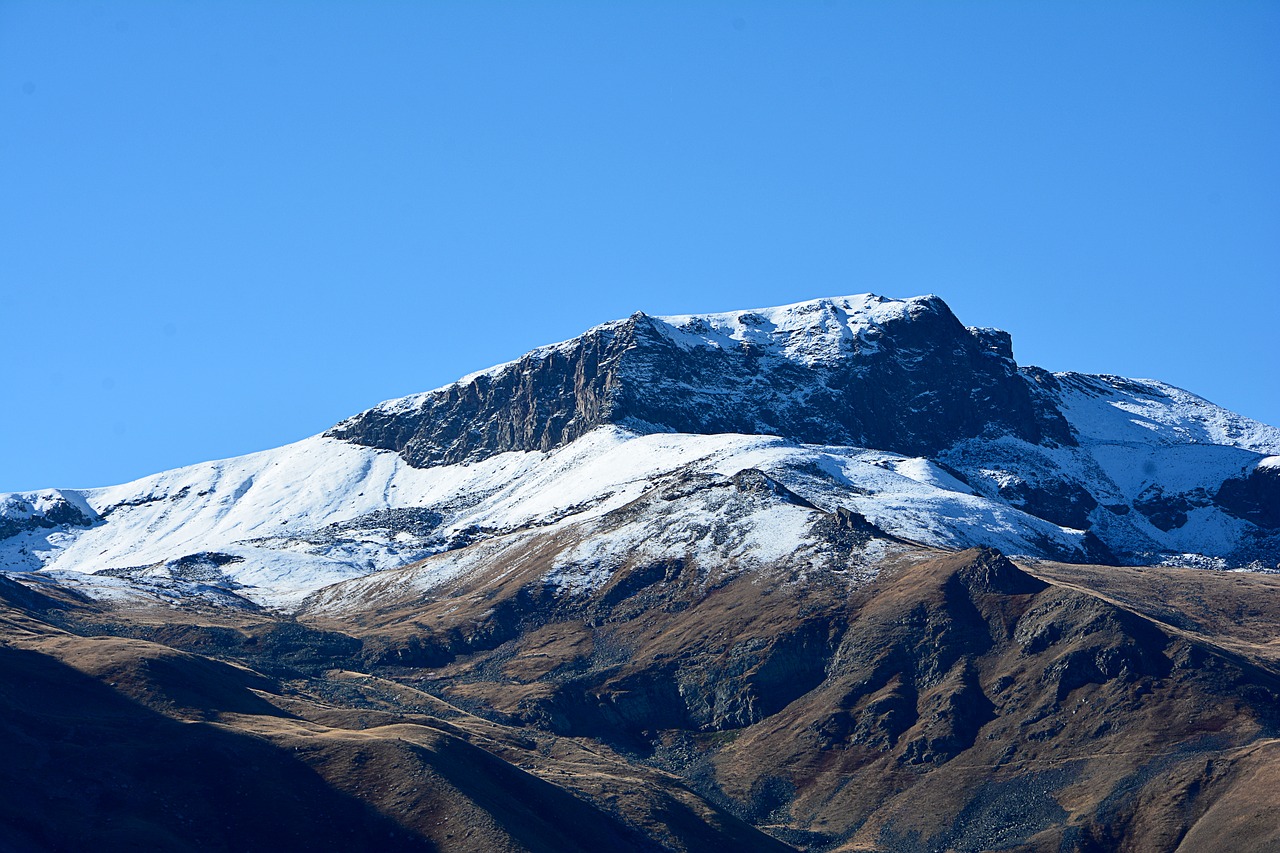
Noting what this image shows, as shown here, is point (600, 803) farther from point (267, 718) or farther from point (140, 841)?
point (140, 841)

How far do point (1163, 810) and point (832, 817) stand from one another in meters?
42.7

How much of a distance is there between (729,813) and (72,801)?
7943cm

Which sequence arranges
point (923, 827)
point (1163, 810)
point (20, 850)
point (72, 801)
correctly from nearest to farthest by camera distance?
point (20, 850) < point (72, 801) < point (1163, 810) < point (923, 827)

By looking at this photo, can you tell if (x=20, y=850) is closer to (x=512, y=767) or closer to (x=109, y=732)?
(x=109, y=732)

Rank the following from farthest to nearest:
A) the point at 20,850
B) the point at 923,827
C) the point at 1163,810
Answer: the point at 923,827
the point at 1163,810
the point at 20,850

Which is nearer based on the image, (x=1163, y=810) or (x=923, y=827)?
(x=1163, y=810)

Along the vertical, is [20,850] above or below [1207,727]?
below

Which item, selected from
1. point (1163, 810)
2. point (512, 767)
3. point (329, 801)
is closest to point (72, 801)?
point (329, 801)

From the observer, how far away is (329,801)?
15538 centimetres

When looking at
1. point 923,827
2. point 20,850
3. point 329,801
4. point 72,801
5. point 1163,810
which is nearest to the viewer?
point 20,850

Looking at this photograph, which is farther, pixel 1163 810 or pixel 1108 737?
pixel 1108 737

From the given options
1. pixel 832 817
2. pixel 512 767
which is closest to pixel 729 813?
pixel 832 817

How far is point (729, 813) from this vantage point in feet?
623

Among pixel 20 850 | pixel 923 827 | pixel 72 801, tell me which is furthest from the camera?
pixel 923 827
